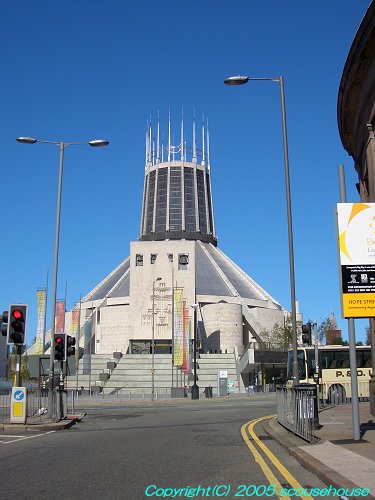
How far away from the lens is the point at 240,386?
69.1 meters

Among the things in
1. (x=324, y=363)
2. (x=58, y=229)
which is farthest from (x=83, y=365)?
(x=58, y=229)

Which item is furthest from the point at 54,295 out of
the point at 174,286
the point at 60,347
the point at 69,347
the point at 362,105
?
the point at 174,286

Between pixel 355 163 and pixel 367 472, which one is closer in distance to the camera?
pixel 367 472

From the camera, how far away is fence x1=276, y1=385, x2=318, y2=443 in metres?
13.4

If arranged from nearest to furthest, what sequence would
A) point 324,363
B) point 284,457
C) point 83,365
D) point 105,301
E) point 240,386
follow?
1. point 284,457
2. point 324,363
3. point 240,386
4. point 83,365
5. point 105,301

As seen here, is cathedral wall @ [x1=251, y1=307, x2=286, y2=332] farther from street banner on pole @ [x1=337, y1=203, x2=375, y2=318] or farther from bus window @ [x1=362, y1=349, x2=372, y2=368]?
street banner on pole @ [x1=337, y1=203, x2=375, y2=318]

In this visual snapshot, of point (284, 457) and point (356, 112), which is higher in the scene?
point (356, 112)

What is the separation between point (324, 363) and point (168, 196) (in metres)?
96.6

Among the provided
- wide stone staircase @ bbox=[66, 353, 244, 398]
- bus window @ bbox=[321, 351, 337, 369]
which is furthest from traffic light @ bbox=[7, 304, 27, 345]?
wide stone staircase @ bbox=[66, 353, 244, 398]

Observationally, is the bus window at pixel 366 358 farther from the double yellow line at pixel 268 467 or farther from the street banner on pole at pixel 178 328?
the street banner on pole at pixel 178 328

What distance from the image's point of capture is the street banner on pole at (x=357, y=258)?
12680mm

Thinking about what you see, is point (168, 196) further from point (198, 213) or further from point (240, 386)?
point (240, 386)

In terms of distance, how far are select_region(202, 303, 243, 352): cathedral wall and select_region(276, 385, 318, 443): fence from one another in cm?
7379

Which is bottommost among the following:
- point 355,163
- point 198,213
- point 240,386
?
point 240,386
